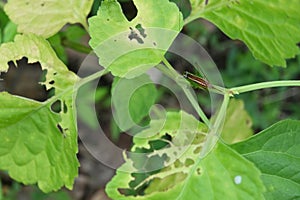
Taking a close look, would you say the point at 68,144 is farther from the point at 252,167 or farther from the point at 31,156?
the point at 252,167

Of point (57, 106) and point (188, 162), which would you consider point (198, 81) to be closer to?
point (188, 162)

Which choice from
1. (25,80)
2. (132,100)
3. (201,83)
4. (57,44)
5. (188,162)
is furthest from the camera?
(25,80)

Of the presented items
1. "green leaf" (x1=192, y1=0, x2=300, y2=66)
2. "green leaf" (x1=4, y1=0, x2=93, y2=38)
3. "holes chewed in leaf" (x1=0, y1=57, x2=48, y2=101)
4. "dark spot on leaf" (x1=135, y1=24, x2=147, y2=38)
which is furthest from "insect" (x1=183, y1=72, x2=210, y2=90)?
"holes chewed in leaf" (x1=0, y1=57, x2=48, y2=101)

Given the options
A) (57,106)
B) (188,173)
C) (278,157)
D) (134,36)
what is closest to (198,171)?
(188,173)

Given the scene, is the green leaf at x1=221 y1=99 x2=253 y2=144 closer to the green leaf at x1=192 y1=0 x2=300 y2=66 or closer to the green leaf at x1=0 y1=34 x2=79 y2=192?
the green leaf at x1=192 y1=0 x2=300 y2=66

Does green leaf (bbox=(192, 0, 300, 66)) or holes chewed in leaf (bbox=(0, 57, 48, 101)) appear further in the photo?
holes chewed in leaf (bbox=(0, 57, 48, 101))

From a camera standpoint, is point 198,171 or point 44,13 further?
point 44,13

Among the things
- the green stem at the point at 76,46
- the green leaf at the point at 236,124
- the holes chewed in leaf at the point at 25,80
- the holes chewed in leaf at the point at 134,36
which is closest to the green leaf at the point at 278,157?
the holes chewed in leaf at the point at 134,36

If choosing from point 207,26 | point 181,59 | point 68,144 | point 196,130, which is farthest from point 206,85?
point 207,26
